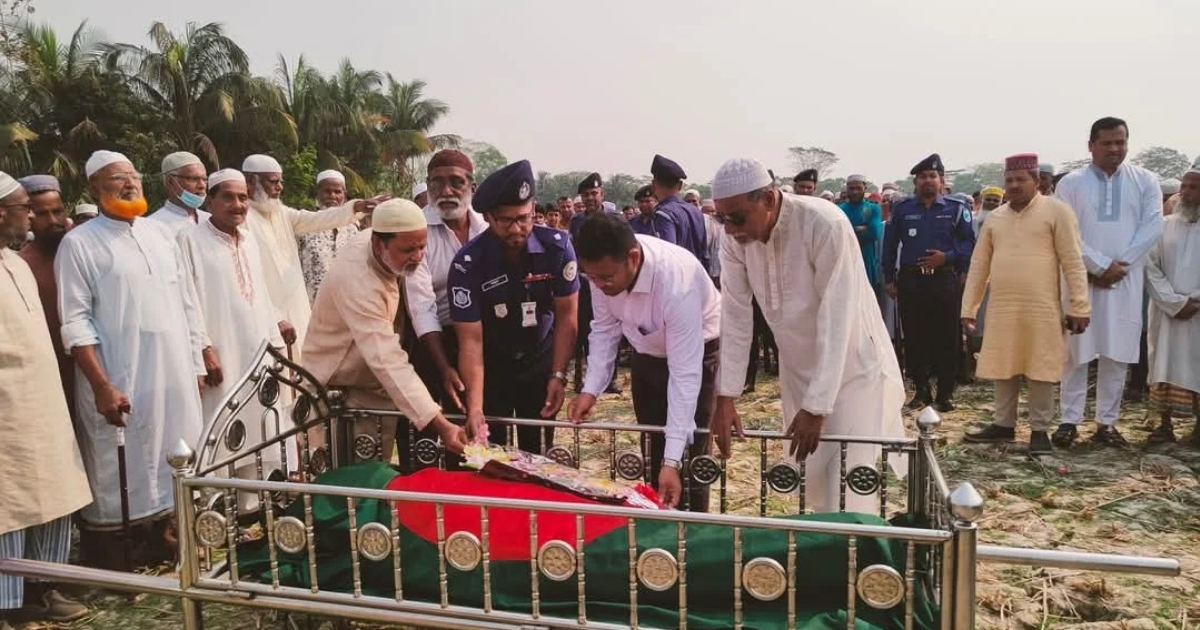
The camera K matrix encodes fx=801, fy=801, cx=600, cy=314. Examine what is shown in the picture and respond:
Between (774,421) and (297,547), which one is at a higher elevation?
(297,547)

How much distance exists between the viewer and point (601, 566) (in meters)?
2.45

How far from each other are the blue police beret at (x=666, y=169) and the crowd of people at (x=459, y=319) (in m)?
2.14

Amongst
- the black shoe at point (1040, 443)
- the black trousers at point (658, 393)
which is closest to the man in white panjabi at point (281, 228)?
the black trousers at point (658, 393)

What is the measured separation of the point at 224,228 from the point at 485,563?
3144mm

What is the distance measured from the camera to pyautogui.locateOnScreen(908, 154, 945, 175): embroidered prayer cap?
22.8 ft

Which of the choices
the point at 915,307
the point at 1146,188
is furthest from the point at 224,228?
the point at 1146,188

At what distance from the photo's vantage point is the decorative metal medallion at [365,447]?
364 cm

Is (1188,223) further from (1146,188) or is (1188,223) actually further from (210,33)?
(210,33)

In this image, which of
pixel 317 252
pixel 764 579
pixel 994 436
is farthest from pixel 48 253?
pixel 994 436

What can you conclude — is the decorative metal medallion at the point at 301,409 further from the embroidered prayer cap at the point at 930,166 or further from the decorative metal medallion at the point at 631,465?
the embroidered prayer cap at the point at 930,166

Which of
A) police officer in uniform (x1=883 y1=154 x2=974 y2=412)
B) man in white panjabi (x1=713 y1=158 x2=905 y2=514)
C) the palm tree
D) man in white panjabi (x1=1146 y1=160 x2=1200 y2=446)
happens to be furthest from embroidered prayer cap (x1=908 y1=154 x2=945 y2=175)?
the palm tree

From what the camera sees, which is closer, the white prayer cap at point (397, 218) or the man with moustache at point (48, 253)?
the white prayer cap at point (397, 218)

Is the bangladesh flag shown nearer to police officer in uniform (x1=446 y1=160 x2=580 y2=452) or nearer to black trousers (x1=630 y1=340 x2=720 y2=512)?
police officer in uniform (x1=446 y1=160 x2=580 y2=452)

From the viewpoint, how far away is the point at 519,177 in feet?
11.5
